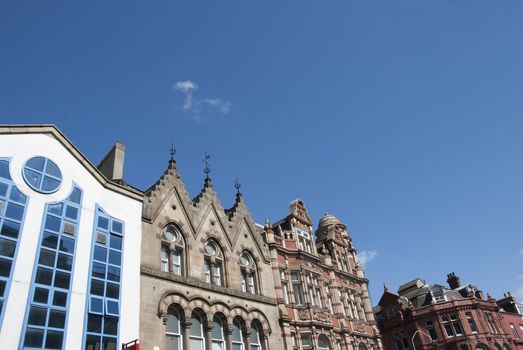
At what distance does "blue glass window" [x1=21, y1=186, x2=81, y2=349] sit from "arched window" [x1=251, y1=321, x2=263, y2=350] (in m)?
12.6

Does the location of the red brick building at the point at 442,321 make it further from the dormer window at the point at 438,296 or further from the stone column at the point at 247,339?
the stone column at the point at 247,339

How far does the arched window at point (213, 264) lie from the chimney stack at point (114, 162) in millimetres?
7294

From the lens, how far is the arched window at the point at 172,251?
25.5 meters

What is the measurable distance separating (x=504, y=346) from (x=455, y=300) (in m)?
8.02

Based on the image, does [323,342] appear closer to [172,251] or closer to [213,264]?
[213,264]

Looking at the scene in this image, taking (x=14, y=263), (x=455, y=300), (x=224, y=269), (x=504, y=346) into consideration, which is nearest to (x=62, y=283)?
(x=14, y=263)

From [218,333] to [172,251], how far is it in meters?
5.59

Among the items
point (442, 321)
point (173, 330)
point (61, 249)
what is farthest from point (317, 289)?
point (442, 321)

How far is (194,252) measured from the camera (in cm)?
2720

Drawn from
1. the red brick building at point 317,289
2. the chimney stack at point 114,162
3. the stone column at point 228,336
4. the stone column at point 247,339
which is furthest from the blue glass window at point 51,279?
the red brick building at point 317,289

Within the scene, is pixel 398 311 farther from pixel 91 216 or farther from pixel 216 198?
pixel 91 216

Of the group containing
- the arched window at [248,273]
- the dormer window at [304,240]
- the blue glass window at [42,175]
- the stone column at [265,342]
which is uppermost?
the dormer window at [304,240]

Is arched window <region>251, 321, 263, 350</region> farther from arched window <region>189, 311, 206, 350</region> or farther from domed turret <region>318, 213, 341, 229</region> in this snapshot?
domed turret <region>318, 213, 341, 229</region>

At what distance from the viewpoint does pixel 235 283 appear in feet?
94.2
